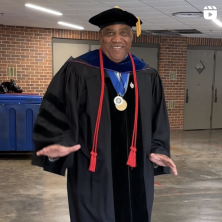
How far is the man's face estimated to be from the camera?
1.77m

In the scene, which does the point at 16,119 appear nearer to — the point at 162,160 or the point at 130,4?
the point at 130,4

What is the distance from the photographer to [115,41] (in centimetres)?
176

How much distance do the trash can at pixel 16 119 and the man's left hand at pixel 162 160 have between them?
4.05 metres

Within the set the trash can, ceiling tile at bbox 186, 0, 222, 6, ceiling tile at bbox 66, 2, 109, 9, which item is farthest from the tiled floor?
ceiling tile at bbox 66, 2, 109, 9

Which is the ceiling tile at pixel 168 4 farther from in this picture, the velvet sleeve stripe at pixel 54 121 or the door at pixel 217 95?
the door at pixel 217 95

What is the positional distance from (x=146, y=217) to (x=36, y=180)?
316 centimetres

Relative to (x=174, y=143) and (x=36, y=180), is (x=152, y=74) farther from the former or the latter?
(x=174, y=143)

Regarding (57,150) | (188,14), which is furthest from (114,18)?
(188,14)

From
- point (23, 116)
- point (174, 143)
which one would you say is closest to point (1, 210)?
point (23, 116)

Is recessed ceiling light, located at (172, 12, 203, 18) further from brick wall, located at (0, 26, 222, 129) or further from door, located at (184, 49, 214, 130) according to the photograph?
door, located at (184, 49, 214, 130)

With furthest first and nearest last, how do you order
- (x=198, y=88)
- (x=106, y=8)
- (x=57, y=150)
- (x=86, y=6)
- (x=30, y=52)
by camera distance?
(x=198, y=88)
(x=30, y=52)
(x=106, y=8)
(x=86, y=6)
(x=57, y=150)

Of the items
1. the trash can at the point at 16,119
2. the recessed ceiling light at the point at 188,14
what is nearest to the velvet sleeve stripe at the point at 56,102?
the trash can at the point at 16,119

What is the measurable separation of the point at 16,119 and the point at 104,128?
13.7ft

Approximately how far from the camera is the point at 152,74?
192 centimetres
